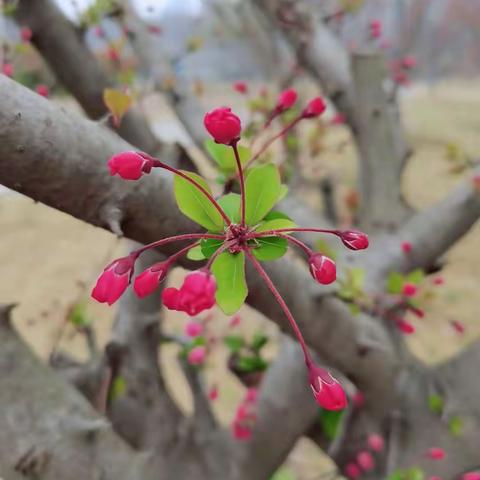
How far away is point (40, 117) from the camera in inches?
20.2

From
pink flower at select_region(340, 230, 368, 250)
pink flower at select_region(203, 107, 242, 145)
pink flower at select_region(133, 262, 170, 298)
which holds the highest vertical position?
pink flower at select_region(203, 107, 242, 145)

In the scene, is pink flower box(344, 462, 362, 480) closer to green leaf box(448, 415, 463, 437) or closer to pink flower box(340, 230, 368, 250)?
green leaf box(448, 415, 463, 437)

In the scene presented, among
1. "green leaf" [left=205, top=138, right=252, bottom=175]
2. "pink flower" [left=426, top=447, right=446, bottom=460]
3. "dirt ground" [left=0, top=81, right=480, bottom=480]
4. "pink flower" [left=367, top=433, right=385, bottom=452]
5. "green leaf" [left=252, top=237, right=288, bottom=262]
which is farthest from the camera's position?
"dirt ground" [left=0, top=81, right=480, bottom=480]

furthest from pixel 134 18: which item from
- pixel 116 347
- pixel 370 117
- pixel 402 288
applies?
pixel 402 288

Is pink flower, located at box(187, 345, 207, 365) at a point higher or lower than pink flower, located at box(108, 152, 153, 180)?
lower

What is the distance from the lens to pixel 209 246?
468 mm

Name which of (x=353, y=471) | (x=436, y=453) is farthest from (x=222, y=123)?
(x=353, y=471)

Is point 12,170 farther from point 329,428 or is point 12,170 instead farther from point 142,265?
point 329,428

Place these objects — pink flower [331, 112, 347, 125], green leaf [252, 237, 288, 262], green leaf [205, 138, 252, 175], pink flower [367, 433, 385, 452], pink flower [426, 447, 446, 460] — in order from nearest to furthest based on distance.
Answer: green leaf [252, 237, 288, 262] < green leaf [205, 138, 252, 175] < pink flower [426, 447, 446, 460] < pink flower [367, 433, 385, 452] < pink flower [331, 112, 347, 125]

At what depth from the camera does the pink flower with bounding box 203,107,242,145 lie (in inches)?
15.9

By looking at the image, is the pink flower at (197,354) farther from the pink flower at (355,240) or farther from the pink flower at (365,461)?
the pink flower at (355,240)

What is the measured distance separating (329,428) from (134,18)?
1.32m

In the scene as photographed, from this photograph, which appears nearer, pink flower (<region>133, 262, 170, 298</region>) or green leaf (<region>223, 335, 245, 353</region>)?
pink flower (<region>133, 262, 170, 298</region>)

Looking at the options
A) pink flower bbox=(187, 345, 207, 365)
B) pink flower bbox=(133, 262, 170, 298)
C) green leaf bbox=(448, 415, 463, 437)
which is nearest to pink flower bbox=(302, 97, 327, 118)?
pink flower bbox=(133, 262, 170, 298)
